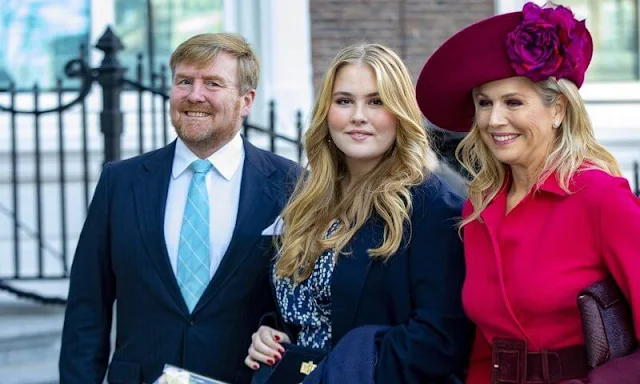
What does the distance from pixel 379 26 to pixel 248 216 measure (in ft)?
18.8

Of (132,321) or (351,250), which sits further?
(132,321)

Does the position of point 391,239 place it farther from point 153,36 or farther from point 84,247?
point 153,36

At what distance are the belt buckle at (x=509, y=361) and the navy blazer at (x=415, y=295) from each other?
19 cm

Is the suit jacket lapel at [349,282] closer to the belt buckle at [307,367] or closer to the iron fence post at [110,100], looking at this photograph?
the belt buckle at [307,367]

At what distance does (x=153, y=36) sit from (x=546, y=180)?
22.8ft

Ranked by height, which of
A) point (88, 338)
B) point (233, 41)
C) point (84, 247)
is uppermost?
point (233, 41)

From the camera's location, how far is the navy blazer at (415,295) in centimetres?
354

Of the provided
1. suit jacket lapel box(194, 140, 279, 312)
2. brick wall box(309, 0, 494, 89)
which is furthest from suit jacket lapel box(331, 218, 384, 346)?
brick wall box(309, 0, 494, 89)

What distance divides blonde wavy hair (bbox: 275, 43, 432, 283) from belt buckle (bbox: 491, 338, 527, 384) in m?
0.46

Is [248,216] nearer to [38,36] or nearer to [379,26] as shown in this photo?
[379,26]

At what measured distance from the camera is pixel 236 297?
4145mm

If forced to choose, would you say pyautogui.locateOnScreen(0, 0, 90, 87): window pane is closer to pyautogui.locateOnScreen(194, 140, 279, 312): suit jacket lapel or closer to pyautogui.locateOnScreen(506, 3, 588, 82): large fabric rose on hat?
pyautogui.locateOnScreen(194, 140, 279, 312): suit jacket lapel

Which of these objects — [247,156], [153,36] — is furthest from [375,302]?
[153,36]

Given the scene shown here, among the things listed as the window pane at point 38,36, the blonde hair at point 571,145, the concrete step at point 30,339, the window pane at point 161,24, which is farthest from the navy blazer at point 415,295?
the window pane at point 38,36
